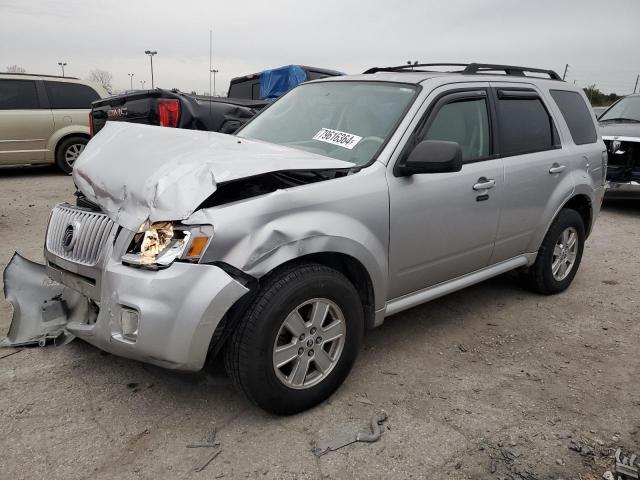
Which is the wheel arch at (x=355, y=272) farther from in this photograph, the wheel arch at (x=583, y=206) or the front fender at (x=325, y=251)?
the wheel arch at (x=583, y=206)

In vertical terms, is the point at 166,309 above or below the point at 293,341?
above

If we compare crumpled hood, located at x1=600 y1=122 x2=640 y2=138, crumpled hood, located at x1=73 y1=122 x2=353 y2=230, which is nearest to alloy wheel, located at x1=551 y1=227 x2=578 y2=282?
crumpled hood, located at x1=73 y1=122 x2=353 y2=230

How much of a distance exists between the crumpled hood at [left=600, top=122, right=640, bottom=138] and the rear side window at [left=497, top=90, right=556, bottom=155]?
4749mm

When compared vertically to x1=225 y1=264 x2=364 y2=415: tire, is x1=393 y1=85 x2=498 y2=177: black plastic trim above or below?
above

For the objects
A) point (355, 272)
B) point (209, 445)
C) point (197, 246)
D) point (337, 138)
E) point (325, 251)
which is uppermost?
point (337, 138)

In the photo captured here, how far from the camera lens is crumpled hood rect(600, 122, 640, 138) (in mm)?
8039

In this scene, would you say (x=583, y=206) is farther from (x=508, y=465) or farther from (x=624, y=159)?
(x=624, y=159)

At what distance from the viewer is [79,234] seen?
278 cm

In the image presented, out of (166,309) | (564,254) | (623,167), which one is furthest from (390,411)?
(623,167)

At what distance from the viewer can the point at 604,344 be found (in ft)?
12.3

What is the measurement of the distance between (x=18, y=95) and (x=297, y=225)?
881 centimetres

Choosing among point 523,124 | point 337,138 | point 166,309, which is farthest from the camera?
point 523,124

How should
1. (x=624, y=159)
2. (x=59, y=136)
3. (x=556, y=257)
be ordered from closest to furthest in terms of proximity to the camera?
1. (x=556, y=257)
2. (x=624, y=159)
3. (x=59, y=136)

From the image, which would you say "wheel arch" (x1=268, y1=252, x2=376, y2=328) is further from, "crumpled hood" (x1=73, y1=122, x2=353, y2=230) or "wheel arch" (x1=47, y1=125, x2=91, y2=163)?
"wheel arch" (x1=47, y1=125, x2=91, y2=163)
